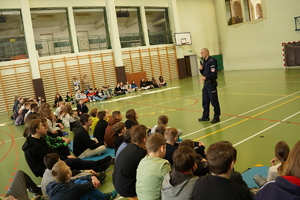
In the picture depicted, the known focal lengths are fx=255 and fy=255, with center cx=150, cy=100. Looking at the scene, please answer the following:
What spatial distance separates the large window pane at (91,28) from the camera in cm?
1966

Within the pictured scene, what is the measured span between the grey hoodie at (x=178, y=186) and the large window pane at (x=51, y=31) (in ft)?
59.1

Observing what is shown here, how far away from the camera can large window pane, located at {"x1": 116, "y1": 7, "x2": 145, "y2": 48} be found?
68.9 feet

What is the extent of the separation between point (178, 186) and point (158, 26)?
2283cm

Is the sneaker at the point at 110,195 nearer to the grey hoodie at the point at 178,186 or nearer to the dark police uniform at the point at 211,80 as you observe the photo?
the grey hoodie at the point at 178,186

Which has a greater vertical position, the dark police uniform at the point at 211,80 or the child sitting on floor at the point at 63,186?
the dark police uniform at the point at 211,80

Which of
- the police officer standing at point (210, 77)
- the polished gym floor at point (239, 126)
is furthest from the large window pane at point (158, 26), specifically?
the police officer standing at point (210, 77)

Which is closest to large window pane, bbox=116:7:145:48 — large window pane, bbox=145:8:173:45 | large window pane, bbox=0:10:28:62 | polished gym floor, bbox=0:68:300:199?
large window pane, bbox=145:8:173:45

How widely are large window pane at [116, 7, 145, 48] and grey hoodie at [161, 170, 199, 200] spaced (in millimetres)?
19297

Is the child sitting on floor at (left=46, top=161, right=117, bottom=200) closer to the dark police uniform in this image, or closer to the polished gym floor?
the polished gym floor

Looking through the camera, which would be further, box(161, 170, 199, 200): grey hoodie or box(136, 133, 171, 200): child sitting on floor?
box(136, 133, 171, 200): child sitting on floor

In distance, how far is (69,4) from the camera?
18656mm

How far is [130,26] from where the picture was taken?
78.1 feet

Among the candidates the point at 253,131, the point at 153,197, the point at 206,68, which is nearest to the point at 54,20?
the point at 206,68

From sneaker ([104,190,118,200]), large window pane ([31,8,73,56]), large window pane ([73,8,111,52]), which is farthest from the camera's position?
large window pane ([73,8,111,52])
